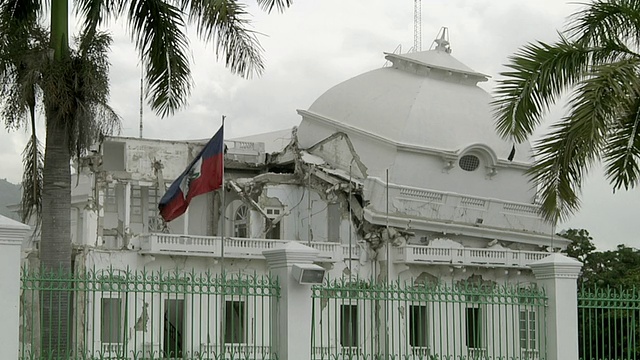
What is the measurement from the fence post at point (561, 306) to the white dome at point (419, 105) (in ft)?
64.0

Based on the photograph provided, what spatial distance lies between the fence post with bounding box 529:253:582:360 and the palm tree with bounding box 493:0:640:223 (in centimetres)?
70

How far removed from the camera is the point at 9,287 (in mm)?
12781

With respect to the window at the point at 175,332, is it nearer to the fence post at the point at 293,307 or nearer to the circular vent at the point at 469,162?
the fence post at the point at 293,307

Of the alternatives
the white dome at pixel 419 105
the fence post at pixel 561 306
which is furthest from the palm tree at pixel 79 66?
the white dome at pixel 419 105

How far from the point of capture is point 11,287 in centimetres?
1280

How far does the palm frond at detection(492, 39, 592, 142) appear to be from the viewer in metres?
16.1

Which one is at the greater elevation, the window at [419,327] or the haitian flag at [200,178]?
the haitian flag at [200,178]

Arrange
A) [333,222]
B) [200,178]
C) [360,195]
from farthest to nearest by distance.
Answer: [333,222]
[360,195]
[200,178]

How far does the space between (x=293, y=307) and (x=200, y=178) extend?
12288 mm

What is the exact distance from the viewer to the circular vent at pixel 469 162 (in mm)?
37844

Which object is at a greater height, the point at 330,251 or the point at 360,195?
the point at 360,195

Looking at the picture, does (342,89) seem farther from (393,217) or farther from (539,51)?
(539,51)

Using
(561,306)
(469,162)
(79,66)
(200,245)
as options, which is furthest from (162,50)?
(469,162)

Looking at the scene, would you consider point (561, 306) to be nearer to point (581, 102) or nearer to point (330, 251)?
point (581, 102)
